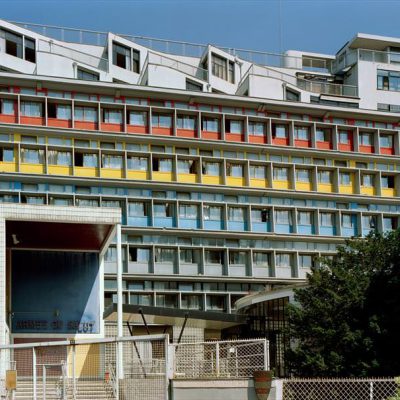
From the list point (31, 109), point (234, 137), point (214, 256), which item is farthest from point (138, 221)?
point (31, 109)

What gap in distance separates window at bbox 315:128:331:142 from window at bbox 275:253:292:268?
Result: 9548 mm

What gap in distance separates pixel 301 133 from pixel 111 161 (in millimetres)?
15192

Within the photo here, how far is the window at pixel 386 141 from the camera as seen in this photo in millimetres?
68438

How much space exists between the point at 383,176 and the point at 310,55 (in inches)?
569

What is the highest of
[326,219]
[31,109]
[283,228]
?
[31,109]

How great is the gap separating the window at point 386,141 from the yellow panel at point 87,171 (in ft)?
75.2

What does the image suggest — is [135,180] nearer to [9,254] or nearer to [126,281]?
[126,281]

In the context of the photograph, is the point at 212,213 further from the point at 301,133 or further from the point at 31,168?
the point at 31,168

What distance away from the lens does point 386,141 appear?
225ft

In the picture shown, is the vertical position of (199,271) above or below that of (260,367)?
above

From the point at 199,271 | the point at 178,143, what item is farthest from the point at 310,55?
the point at 199,271

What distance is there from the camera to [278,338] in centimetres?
4750

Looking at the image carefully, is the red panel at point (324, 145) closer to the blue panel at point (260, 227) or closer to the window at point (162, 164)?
the blue panel at point (260, 227)

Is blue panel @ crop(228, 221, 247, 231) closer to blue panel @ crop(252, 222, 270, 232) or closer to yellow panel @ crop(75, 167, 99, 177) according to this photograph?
blue panel @ crop(252, 222, 270, 232)
